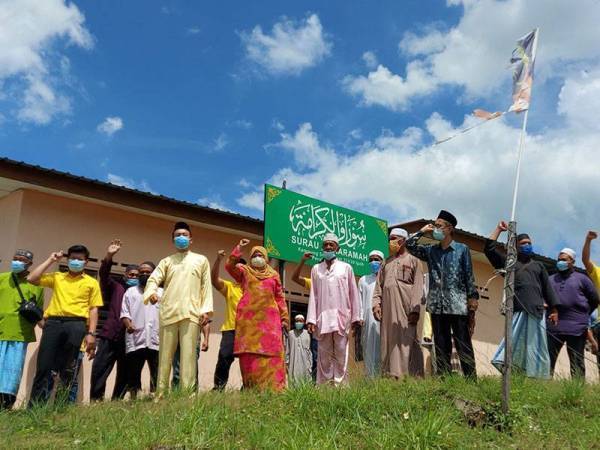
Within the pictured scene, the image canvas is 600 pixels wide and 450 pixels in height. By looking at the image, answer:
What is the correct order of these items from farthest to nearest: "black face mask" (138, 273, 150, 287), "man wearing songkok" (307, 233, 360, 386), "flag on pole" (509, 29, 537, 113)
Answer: "black face mask" (138, 273, 150, 287), "man wearing songkok" (307, 233, 360, 386), "flag on pole" (509, 29, 537, 113)

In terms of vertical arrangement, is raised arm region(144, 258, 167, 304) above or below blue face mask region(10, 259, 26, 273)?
below

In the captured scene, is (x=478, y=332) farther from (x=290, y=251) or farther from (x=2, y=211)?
(x=2, y=211)

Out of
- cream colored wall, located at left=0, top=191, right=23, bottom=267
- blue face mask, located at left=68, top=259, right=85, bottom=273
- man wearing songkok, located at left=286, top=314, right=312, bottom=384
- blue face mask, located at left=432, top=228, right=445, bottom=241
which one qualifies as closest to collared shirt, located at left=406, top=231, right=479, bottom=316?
blue face mask, located at left=432, top=228, right=445, bottom=241

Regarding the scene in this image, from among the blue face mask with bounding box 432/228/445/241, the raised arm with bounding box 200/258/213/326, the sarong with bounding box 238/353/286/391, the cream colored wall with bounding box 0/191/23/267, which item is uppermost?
the cream colored wall with bounding box 0/191/23/267

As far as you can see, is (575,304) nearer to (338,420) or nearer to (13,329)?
(338,420)

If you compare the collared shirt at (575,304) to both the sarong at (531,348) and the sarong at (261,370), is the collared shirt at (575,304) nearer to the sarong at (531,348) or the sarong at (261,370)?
the sarong at (531,348)

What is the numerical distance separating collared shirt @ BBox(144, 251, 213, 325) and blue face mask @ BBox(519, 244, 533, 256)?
359 cm

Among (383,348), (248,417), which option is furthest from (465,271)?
(248,417)

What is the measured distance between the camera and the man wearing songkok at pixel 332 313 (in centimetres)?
680

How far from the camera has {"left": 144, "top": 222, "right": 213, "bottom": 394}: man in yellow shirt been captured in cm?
585

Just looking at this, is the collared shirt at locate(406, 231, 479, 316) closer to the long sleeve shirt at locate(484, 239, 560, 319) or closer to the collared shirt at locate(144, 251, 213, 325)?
the long sleeve shirt at locate(484, 239, 560, 319)

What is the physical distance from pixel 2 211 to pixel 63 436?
600 cm

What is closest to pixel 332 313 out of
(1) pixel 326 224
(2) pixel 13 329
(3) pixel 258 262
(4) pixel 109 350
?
(3) pixel 258 262

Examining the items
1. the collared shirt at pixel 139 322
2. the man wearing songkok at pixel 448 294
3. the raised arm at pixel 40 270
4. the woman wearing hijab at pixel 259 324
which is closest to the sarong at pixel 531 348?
the man wearing songkok at pixel 448 294
